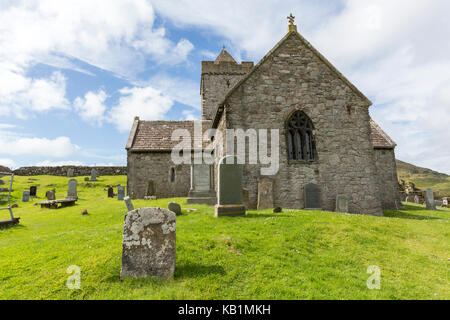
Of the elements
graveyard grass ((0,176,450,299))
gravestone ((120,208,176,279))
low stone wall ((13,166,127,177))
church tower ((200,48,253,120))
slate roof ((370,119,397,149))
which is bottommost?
graveyard grass ((0,176,450,299))

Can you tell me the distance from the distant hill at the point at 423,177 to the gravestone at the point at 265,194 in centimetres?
4956

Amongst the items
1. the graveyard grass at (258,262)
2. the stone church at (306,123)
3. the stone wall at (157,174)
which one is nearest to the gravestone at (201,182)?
the stone wall at (157,174)

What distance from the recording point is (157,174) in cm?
2012

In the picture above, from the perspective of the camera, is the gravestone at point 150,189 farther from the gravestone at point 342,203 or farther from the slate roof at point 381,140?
the slate roof at point 381,140

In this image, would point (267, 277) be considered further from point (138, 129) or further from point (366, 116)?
point (138, 129)

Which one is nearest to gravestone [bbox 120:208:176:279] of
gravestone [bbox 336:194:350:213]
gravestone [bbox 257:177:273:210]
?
gravestone [bbox 257:177:273:210]

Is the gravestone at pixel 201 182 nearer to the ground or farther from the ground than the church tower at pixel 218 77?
nearer to the ground

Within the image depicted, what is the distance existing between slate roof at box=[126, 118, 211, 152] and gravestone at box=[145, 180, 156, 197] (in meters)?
2.73

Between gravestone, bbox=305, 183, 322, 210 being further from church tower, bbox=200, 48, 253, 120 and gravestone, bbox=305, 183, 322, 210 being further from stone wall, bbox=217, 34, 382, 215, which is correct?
church tower, bbox=200, 48, 253, 120

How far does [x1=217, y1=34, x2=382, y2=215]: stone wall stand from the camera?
467 inches

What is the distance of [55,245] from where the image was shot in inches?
243

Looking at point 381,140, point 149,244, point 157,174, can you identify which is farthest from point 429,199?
Answer: point 157,174

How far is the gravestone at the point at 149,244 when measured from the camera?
4418 millimetres

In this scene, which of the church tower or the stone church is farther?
the church tower
